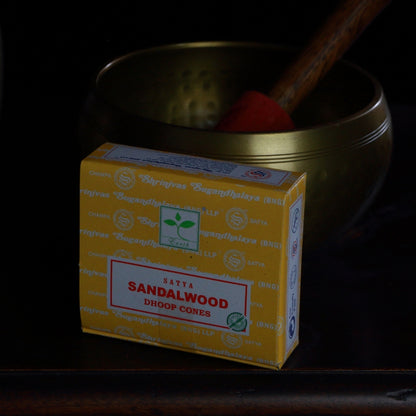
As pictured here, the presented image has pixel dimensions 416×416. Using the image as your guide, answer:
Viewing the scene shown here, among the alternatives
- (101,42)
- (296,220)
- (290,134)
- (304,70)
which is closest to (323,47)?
(304,70)

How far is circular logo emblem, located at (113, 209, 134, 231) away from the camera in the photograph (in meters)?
0.76

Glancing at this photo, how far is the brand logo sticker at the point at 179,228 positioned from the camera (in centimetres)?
73

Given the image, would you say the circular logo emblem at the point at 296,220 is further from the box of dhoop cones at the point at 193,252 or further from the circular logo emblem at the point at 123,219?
the circular logo emblem at the point at 123,219

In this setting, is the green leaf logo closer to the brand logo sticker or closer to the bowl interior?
the brand logo sticker

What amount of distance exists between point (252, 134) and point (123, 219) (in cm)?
13

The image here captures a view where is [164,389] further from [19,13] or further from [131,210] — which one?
[19,13]

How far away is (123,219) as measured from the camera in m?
0.76

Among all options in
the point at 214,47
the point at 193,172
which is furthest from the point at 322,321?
the point at 214,47

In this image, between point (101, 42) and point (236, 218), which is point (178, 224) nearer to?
point (236, 218)

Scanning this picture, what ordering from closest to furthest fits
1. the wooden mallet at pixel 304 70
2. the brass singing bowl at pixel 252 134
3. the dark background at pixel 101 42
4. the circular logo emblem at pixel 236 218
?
the circular logo emblem at pixel 236 218 → the brass singing bowl at pixel 252 134 → the wooden mallet at pixel 304 70 → the dark background at pixel 101 42

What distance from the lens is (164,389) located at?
749 millimetres

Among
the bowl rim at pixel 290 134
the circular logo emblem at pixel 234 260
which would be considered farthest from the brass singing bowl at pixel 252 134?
the circular logo emblem at pixel 234 260

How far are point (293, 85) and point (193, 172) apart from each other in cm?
25

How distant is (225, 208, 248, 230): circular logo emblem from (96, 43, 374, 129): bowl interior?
0.30 meters
